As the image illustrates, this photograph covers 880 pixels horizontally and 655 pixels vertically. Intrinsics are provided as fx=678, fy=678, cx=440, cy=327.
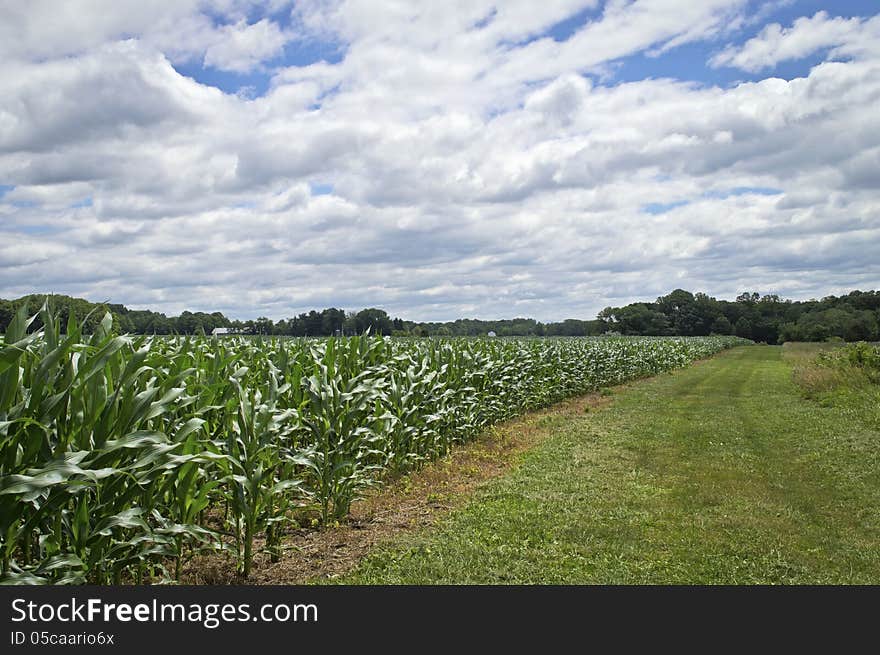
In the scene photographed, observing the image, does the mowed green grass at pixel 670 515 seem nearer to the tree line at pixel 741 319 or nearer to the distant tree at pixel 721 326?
the tree line at pixel 741 319

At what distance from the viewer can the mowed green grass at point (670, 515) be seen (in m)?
5.43

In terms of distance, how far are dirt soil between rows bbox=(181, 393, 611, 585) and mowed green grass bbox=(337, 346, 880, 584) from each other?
281mm

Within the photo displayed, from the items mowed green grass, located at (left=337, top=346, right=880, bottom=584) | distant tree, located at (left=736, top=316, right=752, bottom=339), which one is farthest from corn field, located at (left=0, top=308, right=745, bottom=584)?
distant tree, located at (left=736, top=316, right=752, bottom=339)

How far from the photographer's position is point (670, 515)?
7152mm

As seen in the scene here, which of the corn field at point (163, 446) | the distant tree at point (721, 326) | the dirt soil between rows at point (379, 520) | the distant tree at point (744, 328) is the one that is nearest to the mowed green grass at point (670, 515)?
the dirt soil between rows at point (379, 520)

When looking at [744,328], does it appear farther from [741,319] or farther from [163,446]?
[163,446]

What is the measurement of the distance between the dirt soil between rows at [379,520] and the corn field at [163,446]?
0.15m

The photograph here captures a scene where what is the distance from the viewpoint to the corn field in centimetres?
346

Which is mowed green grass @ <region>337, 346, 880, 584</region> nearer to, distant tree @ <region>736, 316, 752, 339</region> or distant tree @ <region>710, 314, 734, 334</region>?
distant tree @ <region>710, 314, 734, 334</region>

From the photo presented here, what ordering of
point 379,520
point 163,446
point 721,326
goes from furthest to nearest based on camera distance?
point 721,326 < point 379,520 < point 163,446

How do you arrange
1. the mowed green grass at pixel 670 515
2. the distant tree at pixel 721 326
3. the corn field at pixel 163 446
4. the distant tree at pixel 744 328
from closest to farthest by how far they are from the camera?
1. the corn field at pixel 163 446
2. the mowed green grass at pixel 670 515
3. the distant tree at pixel 721 326
4. the distant tree at pixel 744 328

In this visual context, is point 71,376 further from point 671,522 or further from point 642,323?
point 642,323

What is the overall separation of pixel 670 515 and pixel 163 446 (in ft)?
17.6

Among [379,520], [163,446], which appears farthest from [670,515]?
[163,446]
